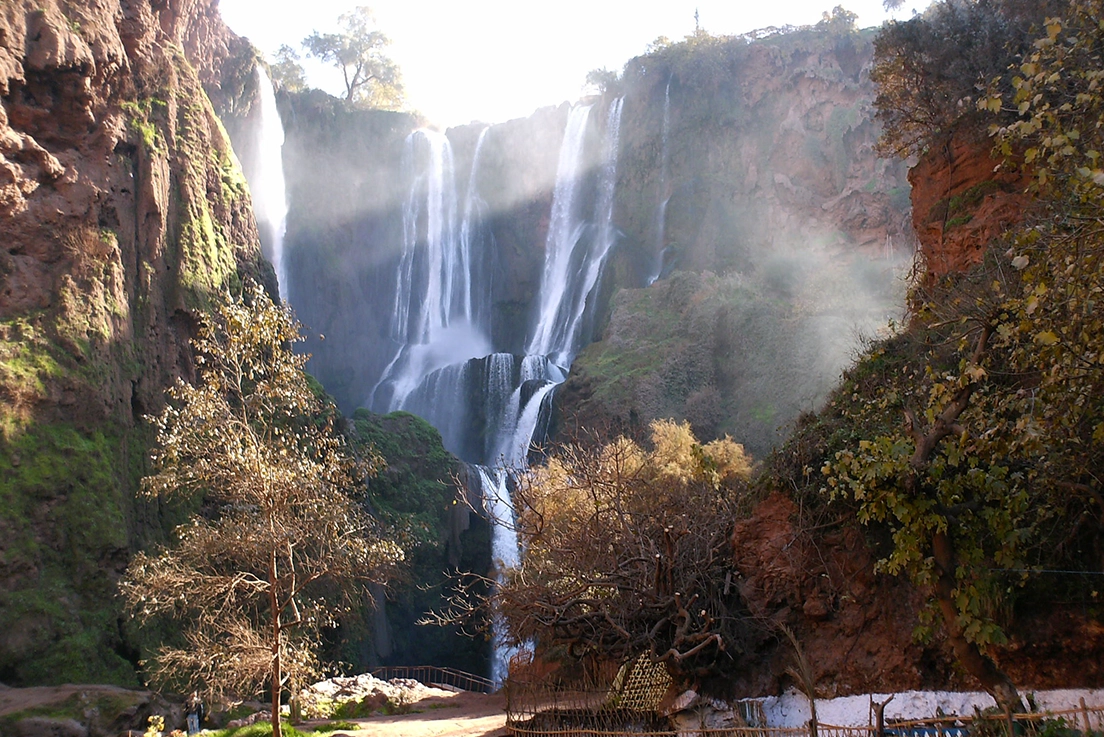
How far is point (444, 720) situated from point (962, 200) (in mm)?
14264

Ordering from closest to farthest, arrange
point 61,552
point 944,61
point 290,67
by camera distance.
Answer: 1. point 944,61
2. point 61,552
3. point 290,67

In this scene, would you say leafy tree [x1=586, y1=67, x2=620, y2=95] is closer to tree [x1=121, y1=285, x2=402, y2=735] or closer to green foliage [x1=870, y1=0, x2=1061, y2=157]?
green foliage [x1=870, y1=0, x2=1061, y2=157]

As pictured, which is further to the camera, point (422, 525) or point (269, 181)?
point (269, 181)

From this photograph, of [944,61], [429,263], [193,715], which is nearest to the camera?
[944,61]

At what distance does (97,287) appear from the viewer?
19.6m

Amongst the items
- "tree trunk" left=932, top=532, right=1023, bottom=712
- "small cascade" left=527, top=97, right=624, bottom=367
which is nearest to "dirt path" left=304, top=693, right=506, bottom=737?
"tree trunk" left=932, top=532, right=1023, bottom=712

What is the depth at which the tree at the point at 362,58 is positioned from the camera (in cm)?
6269

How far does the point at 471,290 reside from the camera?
5156 centimetres

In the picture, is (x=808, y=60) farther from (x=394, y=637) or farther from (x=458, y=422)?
(x=394, y=637)

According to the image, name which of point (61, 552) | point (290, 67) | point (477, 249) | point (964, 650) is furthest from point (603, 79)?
point (964, 650)

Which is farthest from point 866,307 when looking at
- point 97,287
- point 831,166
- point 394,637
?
point 97,287

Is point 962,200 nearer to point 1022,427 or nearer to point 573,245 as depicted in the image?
point 1022,427

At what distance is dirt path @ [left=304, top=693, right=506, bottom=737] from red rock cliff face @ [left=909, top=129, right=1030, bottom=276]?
10.9 m

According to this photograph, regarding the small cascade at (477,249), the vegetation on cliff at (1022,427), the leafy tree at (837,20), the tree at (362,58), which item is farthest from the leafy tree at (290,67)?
the vegetation on cliff at (1022,427)
